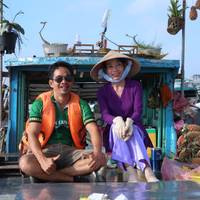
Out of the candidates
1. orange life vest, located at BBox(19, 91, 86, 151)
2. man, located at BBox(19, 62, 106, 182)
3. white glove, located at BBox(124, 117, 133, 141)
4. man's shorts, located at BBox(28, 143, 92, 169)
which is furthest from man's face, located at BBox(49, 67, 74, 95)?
white glove, located at BBox(124, 117, 133, 141)

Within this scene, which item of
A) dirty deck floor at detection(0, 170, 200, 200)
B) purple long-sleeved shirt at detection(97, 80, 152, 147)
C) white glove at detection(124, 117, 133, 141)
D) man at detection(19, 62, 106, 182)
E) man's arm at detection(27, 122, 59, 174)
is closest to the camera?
dirty deck floor at detection(0, 170, 200, 200)

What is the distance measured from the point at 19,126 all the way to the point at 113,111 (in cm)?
151

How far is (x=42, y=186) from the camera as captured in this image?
124 inches

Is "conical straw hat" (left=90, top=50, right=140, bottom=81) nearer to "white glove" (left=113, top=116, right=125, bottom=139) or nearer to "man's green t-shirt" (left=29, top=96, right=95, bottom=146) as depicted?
"man's green t-shirt" (left=29, top=96, right=95, bottom=146)

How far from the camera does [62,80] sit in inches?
165

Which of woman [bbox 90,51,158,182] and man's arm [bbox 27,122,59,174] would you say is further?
woman [bbox 90,51,158,182]

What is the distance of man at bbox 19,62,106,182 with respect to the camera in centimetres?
400

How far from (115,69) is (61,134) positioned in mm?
825

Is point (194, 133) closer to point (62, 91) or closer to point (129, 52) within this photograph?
point (129, 52)

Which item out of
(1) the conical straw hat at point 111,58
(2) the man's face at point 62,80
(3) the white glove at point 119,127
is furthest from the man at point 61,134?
(1) the conical straw hat at point 111,58

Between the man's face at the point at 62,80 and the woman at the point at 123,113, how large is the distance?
405 mm

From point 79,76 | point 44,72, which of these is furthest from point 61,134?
point 79,76

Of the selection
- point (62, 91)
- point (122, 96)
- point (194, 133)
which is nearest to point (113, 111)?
point (122, 96)

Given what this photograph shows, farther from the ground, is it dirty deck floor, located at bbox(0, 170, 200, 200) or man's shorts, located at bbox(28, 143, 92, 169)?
man's shorts, located at bbox(28, 143, 92, 169)
